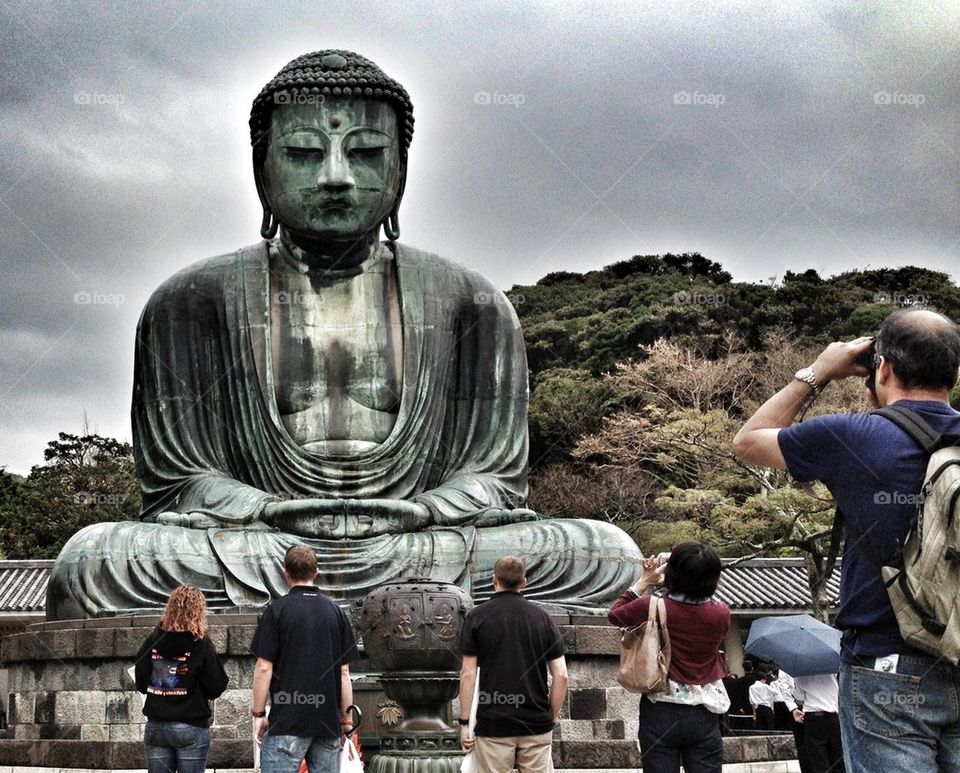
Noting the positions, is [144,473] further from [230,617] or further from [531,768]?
[531,768]

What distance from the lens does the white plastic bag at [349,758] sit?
228 inches

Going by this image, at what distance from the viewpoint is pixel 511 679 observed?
5578 millimetres

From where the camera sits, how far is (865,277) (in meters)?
36.3

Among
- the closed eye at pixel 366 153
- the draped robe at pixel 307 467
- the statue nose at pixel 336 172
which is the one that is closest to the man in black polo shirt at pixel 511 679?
the draped robe at pixel 307 467

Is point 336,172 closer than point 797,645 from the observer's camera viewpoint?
No

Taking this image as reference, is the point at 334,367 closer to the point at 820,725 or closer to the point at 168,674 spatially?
the point at 820,725

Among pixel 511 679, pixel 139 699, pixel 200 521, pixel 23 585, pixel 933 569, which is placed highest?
pixel 23 585

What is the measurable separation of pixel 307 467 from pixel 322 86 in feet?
9.84

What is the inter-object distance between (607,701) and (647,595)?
344 cm

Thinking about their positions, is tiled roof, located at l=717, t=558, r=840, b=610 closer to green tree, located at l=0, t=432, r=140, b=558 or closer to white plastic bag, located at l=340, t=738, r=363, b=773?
green tree, located at l=0, t=432, r=140, b=558

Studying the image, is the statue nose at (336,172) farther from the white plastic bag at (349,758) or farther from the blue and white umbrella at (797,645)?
the white plastic bag at (349,758)

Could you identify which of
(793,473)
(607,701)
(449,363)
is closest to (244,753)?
(607,701)

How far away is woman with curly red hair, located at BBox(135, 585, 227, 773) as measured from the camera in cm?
599

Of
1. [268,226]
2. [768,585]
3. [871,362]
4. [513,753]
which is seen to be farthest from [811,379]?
[768,585]
